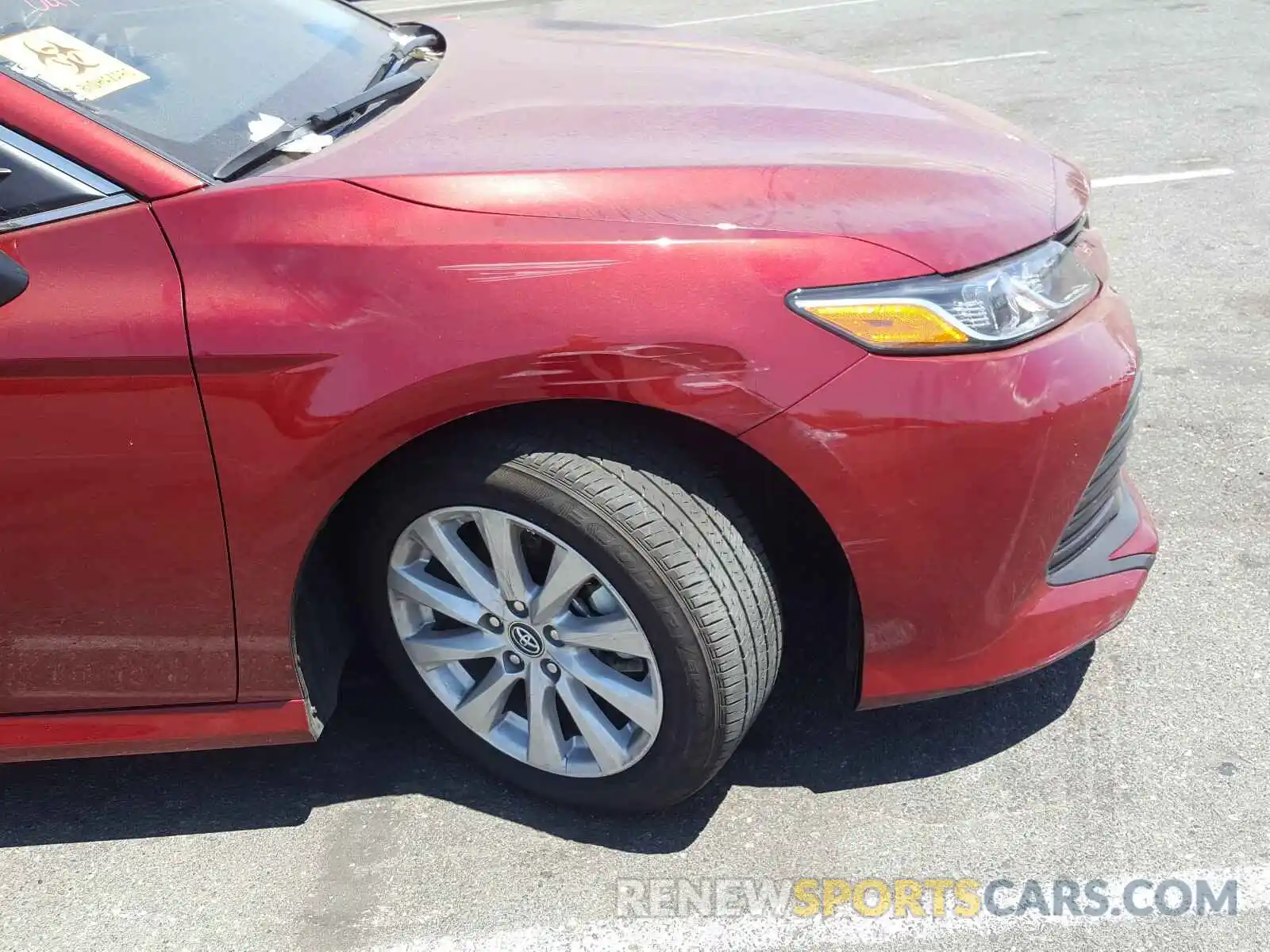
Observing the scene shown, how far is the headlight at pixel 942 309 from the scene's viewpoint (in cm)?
195


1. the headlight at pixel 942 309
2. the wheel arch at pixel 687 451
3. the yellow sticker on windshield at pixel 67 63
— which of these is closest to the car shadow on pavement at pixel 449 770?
the wheel arch at pixel 687 451

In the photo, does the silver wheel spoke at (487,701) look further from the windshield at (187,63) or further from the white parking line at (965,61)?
the white parking line at (965,61)

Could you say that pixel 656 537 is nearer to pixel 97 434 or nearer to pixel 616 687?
pixel 616 687

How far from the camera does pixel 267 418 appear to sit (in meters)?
1.99

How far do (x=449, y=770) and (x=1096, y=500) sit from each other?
141 cm

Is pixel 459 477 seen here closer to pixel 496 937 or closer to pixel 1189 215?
pixel 496 937

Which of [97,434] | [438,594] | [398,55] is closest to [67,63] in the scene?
[97,434]

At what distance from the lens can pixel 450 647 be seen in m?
2.35

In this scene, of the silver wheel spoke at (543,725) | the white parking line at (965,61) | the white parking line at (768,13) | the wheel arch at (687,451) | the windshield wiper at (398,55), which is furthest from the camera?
the white parking line at (768,13)

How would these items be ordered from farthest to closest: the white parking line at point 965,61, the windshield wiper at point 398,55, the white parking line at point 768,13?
the white parking line at point 768,13 < the white parking line at point 965,61 < the windshield wiper at point 398,55

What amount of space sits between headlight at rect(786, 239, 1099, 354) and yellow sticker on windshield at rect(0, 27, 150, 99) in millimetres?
1335

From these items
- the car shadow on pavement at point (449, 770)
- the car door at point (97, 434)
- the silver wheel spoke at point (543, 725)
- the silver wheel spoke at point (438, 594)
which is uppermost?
the car door at point (97, 434)

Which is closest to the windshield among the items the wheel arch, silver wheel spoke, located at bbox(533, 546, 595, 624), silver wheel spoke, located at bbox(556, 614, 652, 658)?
the wheel arch

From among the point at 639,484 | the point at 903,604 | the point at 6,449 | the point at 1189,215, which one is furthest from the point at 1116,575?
the point at 1189,215
